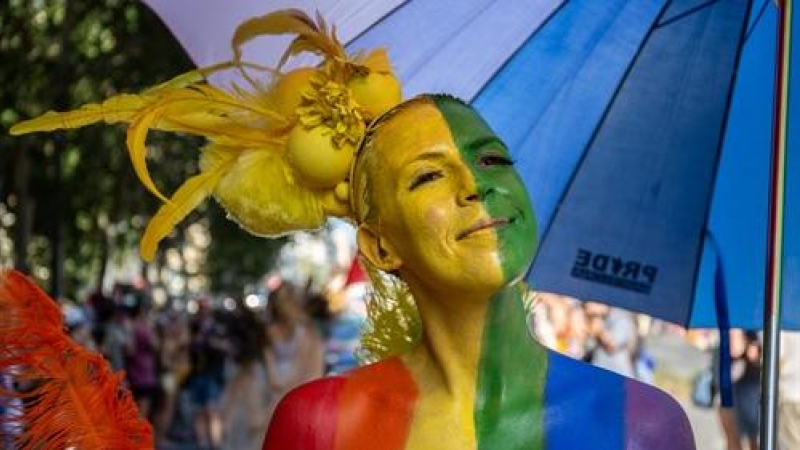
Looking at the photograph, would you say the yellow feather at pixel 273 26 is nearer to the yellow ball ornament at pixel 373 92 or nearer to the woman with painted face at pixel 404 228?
the woman with painted face at pixel 404 228

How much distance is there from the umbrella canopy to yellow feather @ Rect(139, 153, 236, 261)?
0.80m

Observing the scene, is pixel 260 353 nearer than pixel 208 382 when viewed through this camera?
Yes

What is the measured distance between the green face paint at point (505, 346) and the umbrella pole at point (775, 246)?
750 millimetres

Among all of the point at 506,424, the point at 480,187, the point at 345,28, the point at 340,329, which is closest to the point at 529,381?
the point at 506,424

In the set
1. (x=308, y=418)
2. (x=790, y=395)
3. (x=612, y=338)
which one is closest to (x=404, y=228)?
(x=308, y=418)

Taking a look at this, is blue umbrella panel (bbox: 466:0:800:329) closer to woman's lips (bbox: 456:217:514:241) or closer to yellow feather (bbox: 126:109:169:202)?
yellow feather (bbox: 126:109:169:202)

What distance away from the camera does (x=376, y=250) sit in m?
3.39

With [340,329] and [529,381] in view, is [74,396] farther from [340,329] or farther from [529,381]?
[340,329]

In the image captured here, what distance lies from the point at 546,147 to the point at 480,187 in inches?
60.3

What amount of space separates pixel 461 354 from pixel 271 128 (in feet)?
2.11

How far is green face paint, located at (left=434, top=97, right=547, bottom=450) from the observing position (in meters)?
3.19

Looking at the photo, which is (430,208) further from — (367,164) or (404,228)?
(367,164)

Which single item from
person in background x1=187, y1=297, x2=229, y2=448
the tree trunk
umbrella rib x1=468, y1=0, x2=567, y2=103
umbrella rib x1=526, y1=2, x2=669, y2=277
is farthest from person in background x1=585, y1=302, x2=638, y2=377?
umbrella rib x1=468, y1=0, x2=567, y2=103

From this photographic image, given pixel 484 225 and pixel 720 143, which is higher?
pixel 484 225
